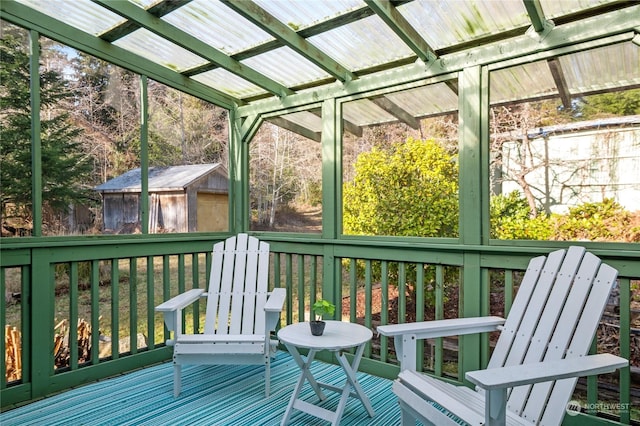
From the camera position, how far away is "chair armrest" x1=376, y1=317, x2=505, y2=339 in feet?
6.31

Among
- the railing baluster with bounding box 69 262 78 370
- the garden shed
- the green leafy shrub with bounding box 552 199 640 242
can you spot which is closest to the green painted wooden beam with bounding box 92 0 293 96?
the garden shed

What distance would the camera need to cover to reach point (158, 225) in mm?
3342

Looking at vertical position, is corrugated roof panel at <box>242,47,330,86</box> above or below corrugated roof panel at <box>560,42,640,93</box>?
above

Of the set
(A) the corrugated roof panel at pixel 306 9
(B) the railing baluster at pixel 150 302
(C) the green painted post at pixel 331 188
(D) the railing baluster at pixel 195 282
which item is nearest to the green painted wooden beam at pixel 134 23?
(A) the corrugated roof panel at pixel 306 9

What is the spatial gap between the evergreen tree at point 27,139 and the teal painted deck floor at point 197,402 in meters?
1.25

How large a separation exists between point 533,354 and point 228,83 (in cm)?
315

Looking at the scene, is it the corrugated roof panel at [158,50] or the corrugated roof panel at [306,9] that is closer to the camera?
the corrugated roof panel at [306,9]

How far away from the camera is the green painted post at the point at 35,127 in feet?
8.45

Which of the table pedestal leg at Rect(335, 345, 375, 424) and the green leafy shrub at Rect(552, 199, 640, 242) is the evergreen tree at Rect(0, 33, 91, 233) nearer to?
the table pedestal leg at Rect(335, 345, 375, 424)

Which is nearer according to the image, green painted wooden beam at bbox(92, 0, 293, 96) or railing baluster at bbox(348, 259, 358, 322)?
green painted wooden beam at bbox(92, 0, 293, 96)

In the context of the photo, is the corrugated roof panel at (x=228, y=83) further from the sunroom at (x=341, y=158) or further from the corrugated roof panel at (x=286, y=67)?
the corrugated roof panel at (x=286, y=67)

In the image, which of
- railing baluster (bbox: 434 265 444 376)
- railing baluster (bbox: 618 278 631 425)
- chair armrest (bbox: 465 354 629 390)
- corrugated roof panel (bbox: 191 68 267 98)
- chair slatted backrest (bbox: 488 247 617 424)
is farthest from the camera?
corrugated roof panel (bbox: 191 68 267 98)

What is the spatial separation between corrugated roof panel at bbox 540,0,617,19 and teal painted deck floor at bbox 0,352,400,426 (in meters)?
2.55

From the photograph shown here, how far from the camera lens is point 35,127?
8.48ft
